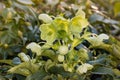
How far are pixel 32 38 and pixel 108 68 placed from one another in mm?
423

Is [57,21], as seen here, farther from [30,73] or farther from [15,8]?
[15,8]

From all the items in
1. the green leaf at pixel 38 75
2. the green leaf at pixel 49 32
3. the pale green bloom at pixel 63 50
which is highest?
the green leaf at pixel 49 32

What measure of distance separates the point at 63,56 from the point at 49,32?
0.07m

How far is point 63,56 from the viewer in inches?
36.0

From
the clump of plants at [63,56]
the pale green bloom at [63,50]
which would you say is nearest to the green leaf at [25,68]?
the clump of plants at [63,56]

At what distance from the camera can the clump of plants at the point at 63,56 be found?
0.91 metres

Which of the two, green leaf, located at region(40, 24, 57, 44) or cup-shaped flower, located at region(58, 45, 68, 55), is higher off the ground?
green leaf, located at region(40, 24, 57, 44)

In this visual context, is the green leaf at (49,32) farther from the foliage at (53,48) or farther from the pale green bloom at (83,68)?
the pale green bloom at (83,68)

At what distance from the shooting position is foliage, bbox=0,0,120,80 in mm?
918

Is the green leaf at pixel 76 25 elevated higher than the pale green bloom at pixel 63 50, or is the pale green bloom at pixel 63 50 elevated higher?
the green leaf at pixel 76 25

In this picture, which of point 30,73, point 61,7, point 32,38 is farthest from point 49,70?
point 61,7

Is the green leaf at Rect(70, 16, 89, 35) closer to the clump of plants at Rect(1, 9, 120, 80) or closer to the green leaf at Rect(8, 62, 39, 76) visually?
the clump of plants at Rect(1, 9, 120, 80)

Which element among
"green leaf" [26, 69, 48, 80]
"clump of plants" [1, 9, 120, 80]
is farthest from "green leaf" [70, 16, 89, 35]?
"green leaf" [26, 69, 48, 80]

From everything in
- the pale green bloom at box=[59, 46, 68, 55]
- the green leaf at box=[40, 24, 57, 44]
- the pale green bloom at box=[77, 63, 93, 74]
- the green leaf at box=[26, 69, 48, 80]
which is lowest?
the pale green bloom at box=[77, 63, 93, 74]
